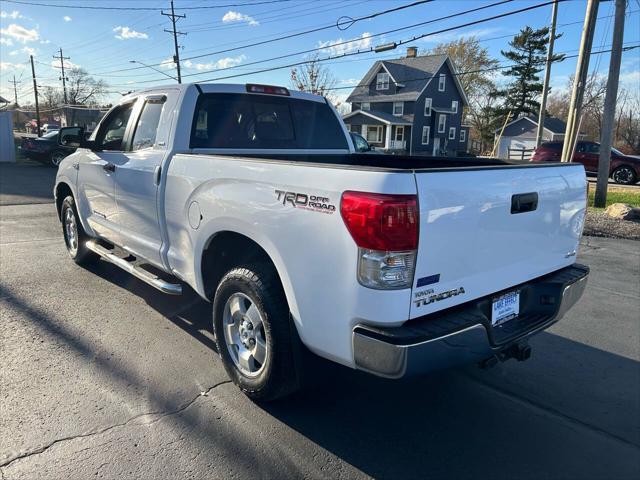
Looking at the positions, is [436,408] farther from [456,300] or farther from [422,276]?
[422,276]

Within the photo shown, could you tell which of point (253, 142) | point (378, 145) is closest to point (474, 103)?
point (378, 145)

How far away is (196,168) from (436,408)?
230 centimetres

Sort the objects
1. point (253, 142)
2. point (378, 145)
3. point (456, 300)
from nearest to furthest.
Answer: point (456, 300)
point (253, 142)
point (378, 145)

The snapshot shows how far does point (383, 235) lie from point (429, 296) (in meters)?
0.43

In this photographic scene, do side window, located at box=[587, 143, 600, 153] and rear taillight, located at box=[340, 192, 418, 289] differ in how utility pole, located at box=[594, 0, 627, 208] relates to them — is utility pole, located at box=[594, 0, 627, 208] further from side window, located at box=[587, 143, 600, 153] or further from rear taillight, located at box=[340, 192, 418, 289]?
side window, located at box=[587, 143, 600, 153]

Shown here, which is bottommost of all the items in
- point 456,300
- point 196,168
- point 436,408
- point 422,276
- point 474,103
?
point 436,408

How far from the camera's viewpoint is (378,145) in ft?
149

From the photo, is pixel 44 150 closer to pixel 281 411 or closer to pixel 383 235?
pixel 281 411

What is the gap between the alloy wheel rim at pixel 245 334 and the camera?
304cm

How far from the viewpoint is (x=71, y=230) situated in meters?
6.19

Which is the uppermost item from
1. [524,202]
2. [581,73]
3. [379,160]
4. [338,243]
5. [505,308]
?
[581,73]

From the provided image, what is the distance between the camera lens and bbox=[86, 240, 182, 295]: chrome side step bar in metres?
3.89

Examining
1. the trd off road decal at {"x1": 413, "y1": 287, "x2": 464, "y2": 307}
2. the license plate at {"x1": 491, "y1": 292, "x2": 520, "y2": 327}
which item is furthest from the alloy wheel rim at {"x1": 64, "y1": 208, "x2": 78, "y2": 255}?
the license plate at {"x1": 491, "y1": 292, "x2": 520, "y2": 327}

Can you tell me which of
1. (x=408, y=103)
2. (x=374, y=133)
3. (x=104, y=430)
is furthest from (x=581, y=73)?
(x=374, y=133)
